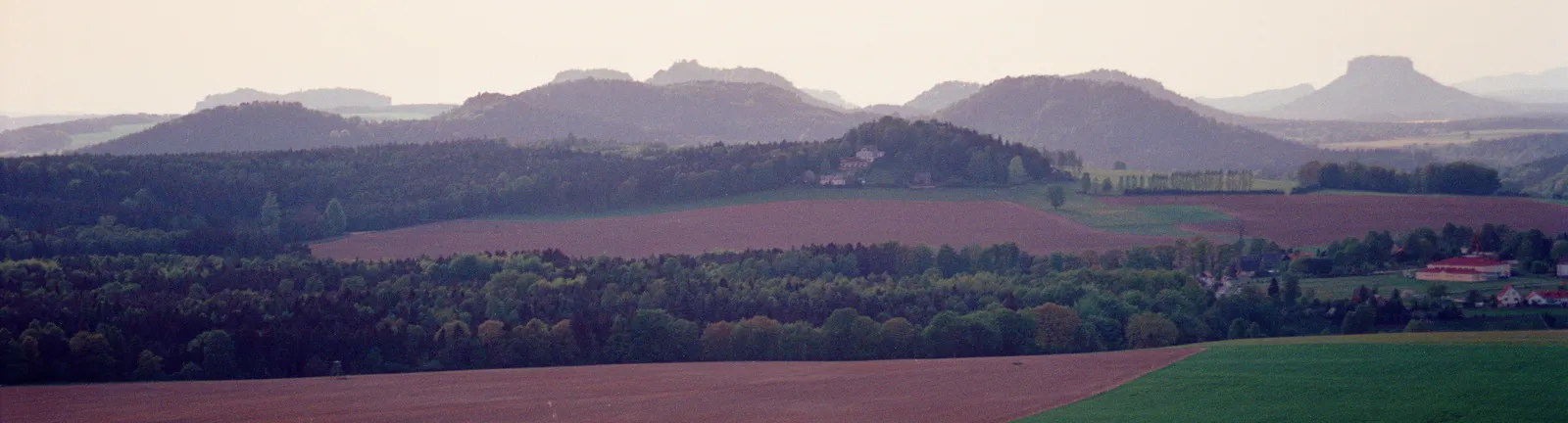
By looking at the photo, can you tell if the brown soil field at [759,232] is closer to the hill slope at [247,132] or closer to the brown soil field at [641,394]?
the brown soil field at [641,394]

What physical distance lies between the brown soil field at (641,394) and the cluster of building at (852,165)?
44.9 metres

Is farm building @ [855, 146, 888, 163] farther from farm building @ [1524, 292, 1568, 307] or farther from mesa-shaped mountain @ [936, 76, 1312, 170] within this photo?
farm building @ [1524, 292, 1568, 307]

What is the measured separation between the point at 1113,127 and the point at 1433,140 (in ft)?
120

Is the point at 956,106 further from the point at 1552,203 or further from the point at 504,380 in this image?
the point at 504,380

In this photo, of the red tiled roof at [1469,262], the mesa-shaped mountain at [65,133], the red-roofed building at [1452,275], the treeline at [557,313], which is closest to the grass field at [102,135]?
the mesa-shaped mountain at [65,133]

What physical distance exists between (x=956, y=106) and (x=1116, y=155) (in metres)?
37.7

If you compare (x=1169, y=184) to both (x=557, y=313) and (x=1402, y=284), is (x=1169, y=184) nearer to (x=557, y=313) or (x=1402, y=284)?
(x=1402, y=284)

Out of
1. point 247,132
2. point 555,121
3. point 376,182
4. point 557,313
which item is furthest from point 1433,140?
point 557,313

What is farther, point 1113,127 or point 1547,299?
point 1113,127

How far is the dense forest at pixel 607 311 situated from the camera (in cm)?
4309

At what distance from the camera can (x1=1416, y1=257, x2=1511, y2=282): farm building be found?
51.8m

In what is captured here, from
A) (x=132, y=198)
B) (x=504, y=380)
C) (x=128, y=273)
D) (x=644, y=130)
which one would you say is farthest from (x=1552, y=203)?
(x=644, y=130)

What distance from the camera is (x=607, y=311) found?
Result: 164 feet

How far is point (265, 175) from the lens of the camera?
8144 cm
